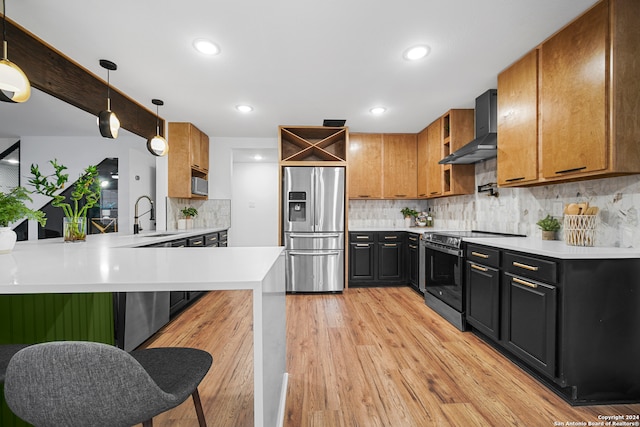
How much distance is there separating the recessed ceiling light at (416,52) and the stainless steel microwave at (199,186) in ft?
10.5

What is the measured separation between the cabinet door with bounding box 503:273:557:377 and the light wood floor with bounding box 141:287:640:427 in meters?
0.17

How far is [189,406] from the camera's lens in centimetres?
168

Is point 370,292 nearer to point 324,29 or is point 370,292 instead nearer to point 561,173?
point 561,173

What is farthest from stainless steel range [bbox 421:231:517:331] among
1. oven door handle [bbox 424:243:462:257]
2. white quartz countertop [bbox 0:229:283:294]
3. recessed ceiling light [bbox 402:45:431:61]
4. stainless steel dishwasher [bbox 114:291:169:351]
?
stainless steel dishwasher [bbox 114:291:169:351]

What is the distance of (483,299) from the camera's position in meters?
2.41

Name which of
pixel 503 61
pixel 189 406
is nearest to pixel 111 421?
pixel 189 406

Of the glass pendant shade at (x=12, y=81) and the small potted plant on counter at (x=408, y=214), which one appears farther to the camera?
the small potted plant on counter at (x=408, y=214)

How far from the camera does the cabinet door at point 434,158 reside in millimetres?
3910

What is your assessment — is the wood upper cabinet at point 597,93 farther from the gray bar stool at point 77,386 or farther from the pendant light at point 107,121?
the pendant light at point 107,121

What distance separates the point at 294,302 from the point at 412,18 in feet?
10.3

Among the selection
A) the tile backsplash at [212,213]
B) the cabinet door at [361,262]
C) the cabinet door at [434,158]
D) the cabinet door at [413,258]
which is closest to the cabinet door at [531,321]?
the cabinet door at [413,258]

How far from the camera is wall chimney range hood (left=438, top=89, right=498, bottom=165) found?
111 inches

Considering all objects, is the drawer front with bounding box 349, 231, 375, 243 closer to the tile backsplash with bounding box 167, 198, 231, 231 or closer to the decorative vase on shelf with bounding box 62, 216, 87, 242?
the tile backsplash with bounding box 167, 198, 231, 231

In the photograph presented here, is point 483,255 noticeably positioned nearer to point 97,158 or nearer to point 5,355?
point 5,355
